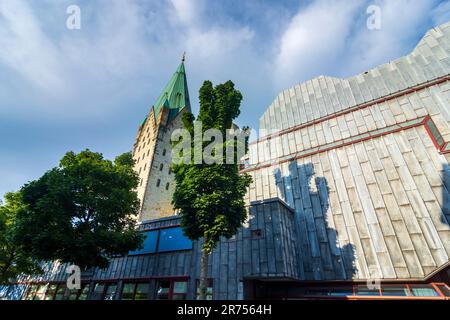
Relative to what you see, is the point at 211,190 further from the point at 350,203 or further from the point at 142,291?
the point at 142,291

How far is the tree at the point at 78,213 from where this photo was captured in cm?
1650

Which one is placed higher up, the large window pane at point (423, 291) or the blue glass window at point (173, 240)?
the blue glass window at point (173, 240)

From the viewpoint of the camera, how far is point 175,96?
5091 centimetres

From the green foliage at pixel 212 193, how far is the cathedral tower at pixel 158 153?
1899 cm

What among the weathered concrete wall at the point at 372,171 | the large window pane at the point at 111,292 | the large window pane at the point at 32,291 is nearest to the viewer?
the weathered concrete wall at the point at 372,171

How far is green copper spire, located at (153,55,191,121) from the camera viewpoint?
46.5 metres

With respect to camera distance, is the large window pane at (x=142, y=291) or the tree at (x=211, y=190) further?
the large window pane at (x=142, y=291)

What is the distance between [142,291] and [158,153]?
22443mm

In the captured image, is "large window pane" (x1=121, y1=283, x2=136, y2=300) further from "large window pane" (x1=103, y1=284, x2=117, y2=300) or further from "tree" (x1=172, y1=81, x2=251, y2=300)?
"tree" (x1=172, y1=81, x2=251, y2=300)

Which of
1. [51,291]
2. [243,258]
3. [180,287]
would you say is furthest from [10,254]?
[243,258]

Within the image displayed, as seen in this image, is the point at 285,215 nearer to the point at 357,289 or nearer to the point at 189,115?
the point at 357,289

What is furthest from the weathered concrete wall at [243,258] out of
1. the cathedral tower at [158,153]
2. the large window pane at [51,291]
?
the cathedral tower at [158,153]

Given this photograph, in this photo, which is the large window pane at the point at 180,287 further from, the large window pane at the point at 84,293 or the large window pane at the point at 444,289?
the large window pane at the point at 444,289

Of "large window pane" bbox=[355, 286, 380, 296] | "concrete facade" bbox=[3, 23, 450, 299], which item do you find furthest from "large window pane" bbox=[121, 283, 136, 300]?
"large window pane" bbox=[355, 286, 380, 296]
